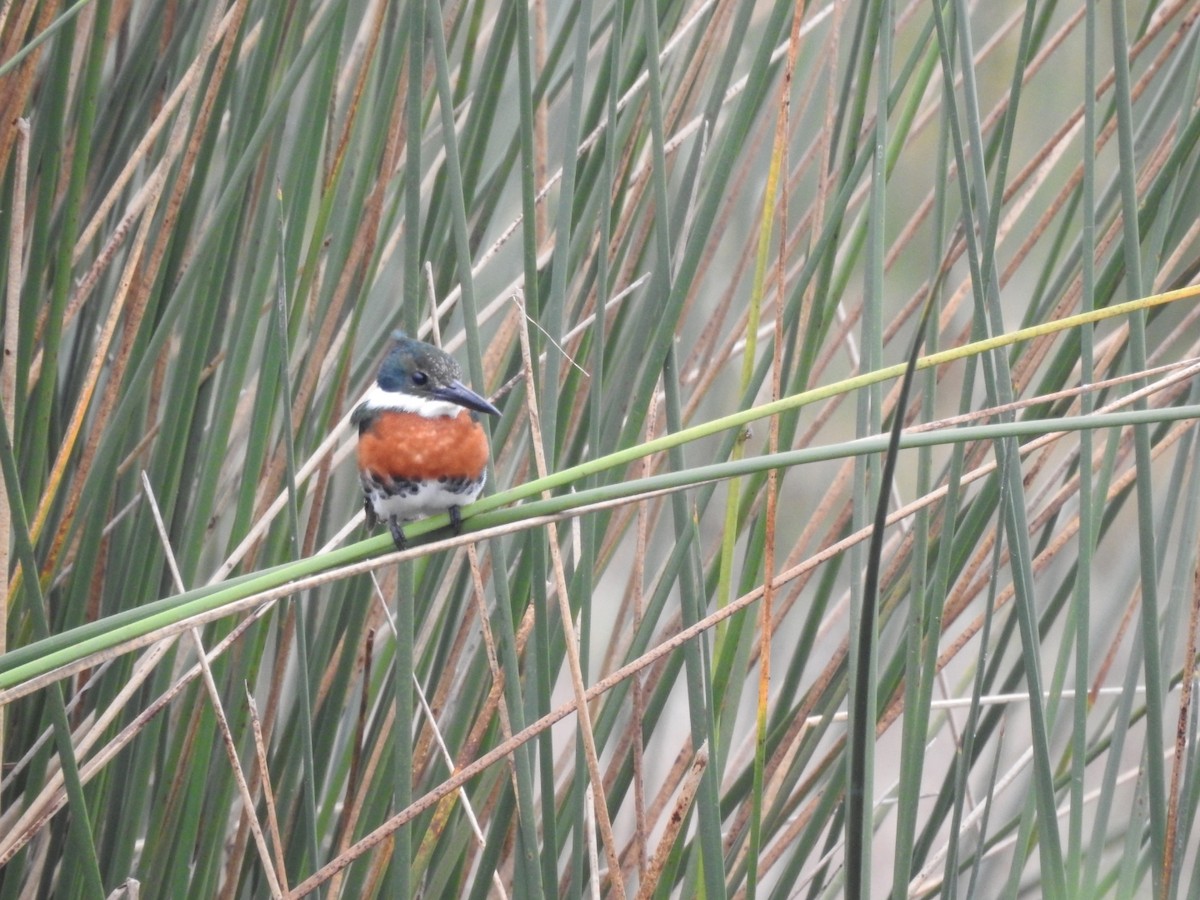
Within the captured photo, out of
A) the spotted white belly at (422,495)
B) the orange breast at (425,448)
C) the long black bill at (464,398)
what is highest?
the long black bill at (464,398)

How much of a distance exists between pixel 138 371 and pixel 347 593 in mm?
385

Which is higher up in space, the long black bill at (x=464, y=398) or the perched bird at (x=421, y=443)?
the long black bill at (x=464, y=398)

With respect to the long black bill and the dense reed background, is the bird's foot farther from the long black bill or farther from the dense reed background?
the long black bill

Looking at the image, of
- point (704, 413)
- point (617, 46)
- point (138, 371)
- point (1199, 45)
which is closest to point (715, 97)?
point (617, 46)

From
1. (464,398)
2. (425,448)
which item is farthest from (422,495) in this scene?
(464,398)

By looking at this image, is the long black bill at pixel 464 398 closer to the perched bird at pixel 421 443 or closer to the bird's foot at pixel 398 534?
the perched bird at pixel 421 443

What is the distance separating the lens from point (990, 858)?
200cm

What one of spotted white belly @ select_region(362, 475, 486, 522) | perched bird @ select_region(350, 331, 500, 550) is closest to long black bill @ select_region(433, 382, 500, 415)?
perched bird @ select_region(350, 331, 500, 550)

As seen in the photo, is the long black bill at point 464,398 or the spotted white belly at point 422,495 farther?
the spotted white belly at point 422,495

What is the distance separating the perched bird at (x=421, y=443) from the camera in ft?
5.31

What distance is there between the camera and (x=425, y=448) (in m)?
1.64

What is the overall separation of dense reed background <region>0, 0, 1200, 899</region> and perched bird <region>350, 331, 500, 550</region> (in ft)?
0.25

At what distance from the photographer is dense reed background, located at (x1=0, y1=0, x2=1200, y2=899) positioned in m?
1.27

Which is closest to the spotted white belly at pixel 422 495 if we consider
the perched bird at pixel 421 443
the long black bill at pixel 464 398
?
the perched bird at pixel 421 443
